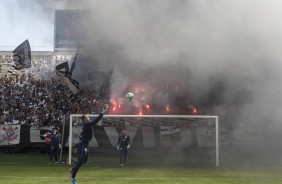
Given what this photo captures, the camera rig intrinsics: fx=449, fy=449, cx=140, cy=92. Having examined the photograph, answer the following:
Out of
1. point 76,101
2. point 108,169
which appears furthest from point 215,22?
point 76,101

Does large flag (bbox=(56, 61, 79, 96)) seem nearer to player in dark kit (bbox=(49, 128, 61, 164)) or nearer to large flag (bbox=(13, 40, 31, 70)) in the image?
large flag (bbox=(13, 40, 31, 70))

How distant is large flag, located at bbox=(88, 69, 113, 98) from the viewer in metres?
25.5

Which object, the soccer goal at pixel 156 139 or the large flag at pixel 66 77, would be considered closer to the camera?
the soccer goal at pixel 156 139

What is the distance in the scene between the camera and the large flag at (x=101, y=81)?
25456 millimetres

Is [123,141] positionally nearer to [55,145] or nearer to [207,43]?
[55,145]

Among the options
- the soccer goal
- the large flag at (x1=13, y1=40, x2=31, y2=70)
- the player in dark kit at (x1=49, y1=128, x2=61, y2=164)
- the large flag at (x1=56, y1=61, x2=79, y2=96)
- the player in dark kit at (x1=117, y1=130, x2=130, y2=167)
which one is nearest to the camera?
the player in dark kit at (x1=117, y1=130, x2=130, y2=167)

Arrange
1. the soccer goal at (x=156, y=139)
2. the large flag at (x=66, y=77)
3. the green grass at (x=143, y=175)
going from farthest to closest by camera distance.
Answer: the large flag at (x=66, y=77), the soccer goal at (x=156, y=139), the green grass at (x=143, y=175)

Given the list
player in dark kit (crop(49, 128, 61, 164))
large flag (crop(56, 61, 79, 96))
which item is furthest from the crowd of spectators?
player in dark kit (crop(49, 128, 61, 164))

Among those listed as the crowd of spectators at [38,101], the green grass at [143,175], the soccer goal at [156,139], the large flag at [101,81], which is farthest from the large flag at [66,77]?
the green grass at [143,175]

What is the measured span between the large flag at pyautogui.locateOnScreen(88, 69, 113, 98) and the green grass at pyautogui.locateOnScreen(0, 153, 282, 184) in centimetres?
643

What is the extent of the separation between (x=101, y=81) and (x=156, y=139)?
6751 millimetres

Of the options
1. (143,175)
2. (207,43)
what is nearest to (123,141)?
(143,175)

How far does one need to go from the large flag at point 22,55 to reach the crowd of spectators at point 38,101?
3.62 feet

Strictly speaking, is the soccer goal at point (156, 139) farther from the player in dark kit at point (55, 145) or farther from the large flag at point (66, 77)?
the large flag at point (66, 77)
